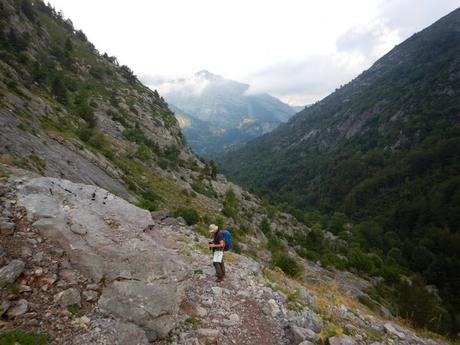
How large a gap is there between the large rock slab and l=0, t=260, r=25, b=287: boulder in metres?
1.43

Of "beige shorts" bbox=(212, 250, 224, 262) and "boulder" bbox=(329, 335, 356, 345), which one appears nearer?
"boulder" bbox=(329, 335, 356, 345)

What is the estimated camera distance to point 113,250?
1085 cm

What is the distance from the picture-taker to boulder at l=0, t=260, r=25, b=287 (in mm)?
7867

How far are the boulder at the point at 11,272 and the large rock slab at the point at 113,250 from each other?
1430 mm

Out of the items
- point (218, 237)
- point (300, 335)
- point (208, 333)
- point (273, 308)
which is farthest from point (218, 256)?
point (300, 335)

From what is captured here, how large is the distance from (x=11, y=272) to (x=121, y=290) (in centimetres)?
311

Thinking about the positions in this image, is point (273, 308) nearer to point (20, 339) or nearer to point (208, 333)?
point (208, 333)

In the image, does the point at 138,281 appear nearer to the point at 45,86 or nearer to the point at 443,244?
the point at 45,86

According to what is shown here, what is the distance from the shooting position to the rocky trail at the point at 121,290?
7934 mm

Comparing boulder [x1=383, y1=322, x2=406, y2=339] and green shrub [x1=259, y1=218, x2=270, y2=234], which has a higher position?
boulder [x1=383, y1=322, x2=406, y2=339]

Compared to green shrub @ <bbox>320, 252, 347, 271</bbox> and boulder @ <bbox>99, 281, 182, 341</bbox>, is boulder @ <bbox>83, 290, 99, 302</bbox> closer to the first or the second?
boulder @ <bbox>99, 281, 182, 341</bbox>

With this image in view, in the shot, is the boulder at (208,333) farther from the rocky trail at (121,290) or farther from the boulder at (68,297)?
the boulder at (68,297)

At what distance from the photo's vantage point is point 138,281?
989cm

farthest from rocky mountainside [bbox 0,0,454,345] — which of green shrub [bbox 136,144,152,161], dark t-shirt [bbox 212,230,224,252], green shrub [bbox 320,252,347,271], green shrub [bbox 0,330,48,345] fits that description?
green shrub [bbox 320,252,347,271]
